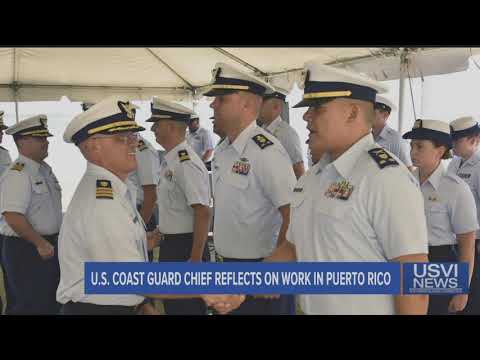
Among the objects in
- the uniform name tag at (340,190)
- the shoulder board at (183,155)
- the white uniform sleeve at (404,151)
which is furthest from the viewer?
the white uniform sleeve at (404,151)

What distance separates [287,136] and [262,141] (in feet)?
5.62

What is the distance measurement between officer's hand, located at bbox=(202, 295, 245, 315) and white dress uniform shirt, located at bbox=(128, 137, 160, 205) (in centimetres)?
174

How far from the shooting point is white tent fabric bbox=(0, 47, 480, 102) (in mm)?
3291

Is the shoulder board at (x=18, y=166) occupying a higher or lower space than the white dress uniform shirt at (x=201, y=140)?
lower

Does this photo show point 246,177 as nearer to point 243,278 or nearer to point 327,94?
point 243,278

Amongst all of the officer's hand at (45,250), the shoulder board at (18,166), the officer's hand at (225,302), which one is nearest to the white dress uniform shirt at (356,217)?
the officer's hand at (225,302)

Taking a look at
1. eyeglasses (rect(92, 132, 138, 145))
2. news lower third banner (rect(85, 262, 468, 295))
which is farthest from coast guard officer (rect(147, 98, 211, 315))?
eyeglasses (rect(92, 132, 138, 145))

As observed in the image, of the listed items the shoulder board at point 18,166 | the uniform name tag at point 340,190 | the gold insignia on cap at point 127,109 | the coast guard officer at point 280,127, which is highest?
the coast guard officer at point 280,127

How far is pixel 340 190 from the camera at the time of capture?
1503mm

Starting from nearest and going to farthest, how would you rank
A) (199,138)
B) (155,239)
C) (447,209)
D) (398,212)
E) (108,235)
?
(398,212)
(108,235)
(447,209)
(155,239)
(199,138)

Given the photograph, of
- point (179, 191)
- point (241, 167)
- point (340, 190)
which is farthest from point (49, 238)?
point (340, 190)

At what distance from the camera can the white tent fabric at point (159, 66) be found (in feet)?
10.8

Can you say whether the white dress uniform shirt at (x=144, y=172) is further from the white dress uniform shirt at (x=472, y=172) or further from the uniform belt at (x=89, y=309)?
the white dress uniform shirt at (x=472, y=172)

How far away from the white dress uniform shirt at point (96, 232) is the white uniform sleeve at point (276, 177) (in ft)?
2.43
